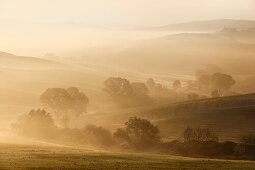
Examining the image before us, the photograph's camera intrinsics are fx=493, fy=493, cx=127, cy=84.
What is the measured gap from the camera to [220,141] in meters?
69.8

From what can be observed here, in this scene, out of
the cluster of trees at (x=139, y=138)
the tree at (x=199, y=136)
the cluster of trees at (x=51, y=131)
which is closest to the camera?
the cluster of trees at (x=139, y=138)

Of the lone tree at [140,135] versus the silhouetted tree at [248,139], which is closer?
the silhouetted tree at [248,139]

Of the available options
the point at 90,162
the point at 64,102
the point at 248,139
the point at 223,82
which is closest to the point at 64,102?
the point at 64,102

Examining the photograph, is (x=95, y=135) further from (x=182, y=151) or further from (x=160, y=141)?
(x=182, y=151)

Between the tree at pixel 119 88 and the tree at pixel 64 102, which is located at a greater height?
the tree at pixel 119 88

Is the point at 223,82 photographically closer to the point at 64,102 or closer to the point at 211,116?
the point at 211,116

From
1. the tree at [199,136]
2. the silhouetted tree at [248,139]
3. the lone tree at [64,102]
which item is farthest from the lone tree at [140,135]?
the lone tree at [64,102]

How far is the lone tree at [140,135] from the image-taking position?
71875 millimetres

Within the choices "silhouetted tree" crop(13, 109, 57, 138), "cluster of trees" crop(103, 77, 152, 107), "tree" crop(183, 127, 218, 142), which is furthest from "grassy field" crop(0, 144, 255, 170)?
"cluster of trees" crop(103, 77, 152, 107)

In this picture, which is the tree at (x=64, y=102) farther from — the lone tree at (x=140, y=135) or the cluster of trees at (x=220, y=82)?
the cluster of trees at (x=220, y=82)

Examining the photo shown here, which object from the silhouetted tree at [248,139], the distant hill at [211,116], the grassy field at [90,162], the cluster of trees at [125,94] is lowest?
the grassy field at [90,162]

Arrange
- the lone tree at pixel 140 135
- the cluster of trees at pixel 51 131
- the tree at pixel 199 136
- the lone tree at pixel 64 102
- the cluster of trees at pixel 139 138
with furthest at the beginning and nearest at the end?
the lone tree at pixel 64 102 → the cluster of trees at pixel 51 131 → the lone tree at pixel 140 135 → the tree at pixel 199 136 → the cluster of trees at pixel 139 138

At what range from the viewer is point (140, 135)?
237 ft

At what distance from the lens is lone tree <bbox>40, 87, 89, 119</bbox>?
10306cm
